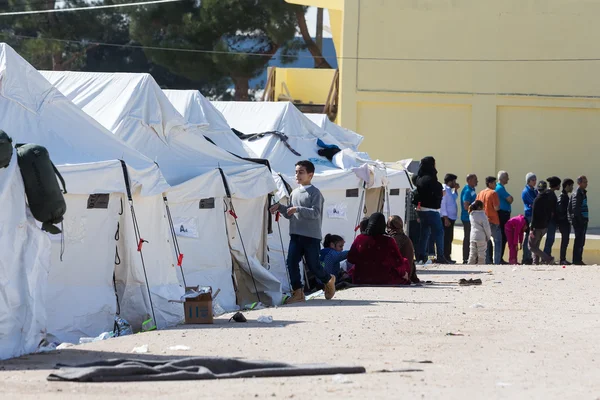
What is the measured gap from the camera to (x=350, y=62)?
2861cm

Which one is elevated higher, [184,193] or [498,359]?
[184,193]

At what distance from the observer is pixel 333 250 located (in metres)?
15.7

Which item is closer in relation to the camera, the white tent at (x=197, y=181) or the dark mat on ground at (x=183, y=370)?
the dark mat on ground at (x=183, y=370)

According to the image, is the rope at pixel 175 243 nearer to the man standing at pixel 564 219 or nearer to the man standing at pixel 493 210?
the man standing at pixel 493 210

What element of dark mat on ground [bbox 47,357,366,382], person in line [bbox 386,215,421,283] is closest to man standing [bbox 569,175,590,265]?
person in line [bbox 386,215,421,283]

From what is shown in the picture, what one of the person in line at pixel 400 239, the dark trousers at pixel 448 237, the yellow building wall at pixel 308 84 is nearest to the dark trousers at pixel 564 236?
the dark trousers at pixel 448 237

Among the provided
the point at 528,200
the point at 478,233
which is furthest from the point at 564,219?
the point at 478,233

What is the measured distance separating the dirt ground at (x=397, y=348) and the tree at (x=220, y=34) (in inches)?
1021

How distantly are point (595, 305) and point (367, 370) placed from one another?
6.09 m

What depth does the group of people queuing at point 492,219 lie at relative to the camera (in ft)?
65.5

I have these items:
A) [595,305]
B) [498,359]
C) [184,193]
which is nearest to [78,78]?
[184,193]

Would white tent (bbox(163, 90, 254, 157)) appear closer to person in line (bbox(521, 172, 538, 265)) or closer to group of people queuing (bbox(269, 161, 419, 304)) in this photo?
group of people queuing (bbox(269, 161, 419, 304))

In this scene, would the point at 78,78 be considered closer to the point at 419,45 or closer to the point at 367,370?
the point at 367,370

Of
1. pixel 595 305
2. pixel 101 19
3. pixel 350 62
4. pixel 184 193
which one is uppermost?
pixel 101 19
